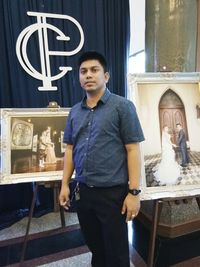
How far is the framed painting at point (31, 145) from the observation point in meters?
1.92

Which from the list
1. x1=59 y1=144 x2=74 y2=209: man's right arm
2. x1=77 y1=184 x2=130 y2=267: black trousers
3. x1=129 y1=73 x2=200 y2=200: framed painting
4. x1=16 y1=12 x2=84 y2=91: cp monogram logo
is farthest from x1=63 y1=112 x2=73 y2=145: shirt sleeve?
x1=16 y1=12 x2=84 y2=91: cp monogram logo

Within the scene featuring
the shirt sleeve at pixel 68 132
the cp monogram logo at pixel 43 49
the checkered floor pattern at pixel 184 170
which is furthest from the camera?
the cp monogram logo at pixel 43 49

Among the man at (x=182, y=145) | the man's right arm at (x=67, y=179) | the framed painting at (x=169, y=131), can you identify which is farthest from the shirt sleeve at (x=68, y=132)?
the man at (x=182, y=145)

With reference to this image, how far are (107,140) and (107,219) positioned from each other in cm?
45

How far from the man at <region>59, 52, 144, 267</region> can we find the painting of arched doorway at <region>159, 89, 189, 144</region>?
418 millimetres

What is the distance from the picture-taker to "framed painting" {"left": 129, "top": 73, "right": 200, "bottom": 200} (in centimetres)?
165

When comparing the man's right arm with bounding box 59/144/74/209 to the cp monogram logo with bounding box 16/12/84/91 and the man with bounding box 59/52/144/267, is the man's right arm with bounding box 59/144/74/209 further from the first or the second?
the cp monogram logo with bounding box 16/12/84/91

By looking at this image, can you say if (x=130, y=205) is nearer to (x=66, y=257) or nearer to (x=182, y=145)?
(x=182, y=145)

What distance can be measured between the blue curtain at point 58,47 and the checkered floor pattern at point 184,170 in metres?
1.43

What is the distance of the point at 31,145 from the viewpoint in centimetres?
204

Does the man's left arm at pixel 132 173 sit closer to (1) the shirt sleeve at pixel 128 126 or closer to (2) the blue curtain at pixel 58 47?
(1) the shirt sleeve at pixel 128 126

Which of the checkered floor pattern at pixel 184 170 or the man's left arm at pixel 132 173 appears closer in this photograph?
the man's left arm at pixel 132 173

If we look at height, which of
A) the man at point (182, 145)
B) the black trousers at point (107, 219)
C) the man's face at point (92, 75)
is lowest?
the black trousers at point (107, 219)

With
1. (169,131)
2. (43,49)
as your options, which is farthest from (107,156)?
(43,49)
